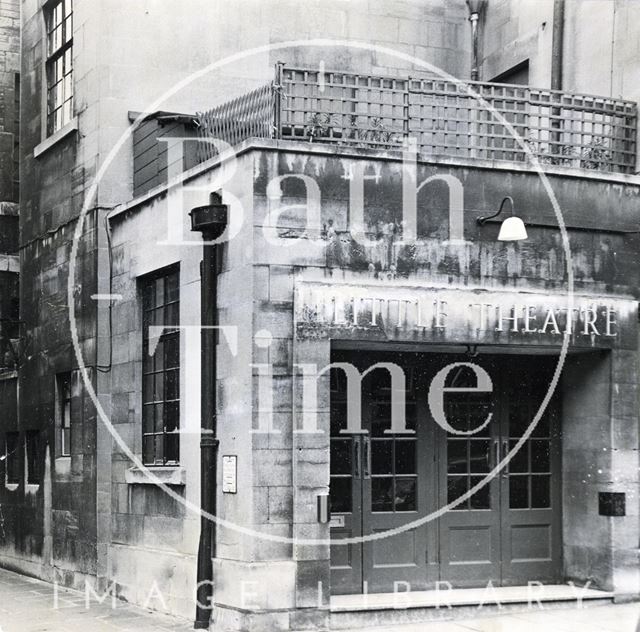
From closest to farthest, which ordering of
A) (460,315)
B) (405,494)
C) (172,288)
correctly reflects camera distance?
(460,315) → (405,494) → (172,288)

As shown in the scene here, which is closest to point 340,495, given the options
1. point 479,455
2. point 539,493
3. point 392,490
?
point 392,490

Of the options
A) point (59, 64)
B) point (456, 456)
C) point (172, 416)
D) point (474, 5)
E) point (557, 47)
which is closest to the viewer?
point (456, 456)

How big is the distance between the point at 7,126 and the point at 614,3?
10.5 metres

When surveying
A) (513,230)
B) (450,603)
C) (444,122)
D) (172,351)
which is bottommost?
(450,603)

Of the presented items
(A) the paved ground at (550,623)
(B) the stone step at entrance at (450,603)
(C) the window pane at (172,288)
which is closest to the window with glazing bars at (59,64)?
(C) the window pane at (172,288)

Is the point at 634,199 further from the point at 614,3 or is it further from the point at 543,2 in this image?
the point at 543,2

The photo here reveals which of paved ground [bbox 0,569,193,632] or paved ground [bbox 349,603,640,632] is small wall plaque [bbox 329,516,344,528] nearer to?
Answer: paved ground [bbox 349,603,640,632]

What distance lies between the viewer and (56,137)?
17.0 m

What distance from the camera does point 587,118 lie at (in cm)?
1512

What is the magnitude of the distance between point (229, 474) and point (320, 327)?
1.76 m

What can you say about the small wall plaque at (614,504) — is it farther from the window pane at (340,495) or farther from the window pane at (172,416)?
the window pane at (172,416)

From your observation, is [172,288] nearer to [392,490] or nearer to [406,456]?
[406,456]

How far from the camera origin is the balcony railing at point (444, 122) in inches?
501

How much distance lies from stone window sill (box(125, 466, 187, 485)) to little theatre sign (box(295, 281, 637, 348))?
2457mm
